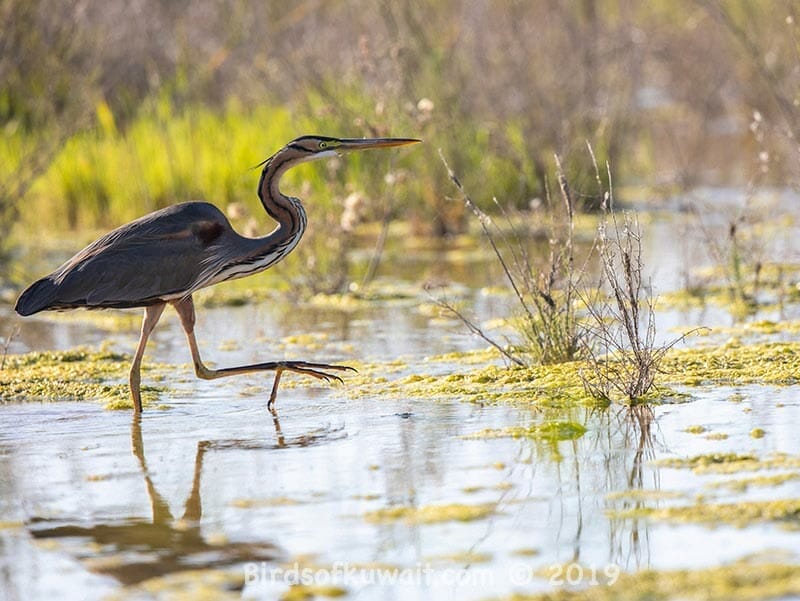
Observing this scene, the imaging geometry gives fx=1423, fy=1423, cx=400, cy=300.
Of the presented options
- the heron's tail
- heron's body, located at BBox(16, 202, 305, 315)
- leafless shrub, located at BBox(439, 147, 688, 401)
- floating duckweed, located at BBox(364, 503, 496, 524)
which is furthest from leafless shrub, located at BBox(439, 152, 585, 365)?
floating duckweed, located at BBox(364, 503, 496, 524)

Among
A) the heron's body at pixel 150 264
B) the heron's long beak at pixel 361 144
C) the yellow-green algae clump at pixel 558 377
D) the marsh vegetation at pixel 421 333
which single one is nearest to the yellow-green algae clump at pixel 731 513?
the marsh vegetation at pixel 421 333

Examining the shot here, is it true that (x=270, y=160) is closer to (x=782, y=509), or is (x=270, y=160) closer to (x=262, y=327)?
(x=262, y=327)

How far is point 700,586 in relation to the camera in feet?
12.7

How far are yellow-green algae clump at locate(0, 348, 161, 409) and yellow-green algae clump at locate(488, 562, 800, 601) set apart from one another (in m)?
3.49

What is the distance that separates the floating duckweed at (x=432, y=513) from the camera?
462 centimetres

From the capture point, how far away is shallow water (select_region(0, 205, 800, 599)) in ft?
13.7

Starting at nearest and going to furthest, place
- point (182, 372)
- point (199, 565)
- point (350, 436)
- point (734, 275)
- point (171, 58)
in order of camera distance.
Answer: point (199, 565)
point (350, 436)
point (182, 372)
point (734, 275)
point (171, 58)

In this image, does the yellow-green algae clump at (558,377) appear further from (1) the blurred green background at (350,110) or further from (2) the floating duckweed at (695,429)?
(1) the blurred green background at (350,110)

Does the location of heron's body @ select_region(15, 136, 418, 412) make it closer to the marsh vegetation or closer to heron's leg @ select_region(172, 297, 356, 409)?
heron's leg @ select_region(172, 297, 356, 409)

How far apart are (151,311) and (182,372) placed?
2.70 ft

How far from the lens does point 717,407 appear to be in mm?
6090

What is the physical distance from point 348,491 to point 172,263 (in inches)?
87.1

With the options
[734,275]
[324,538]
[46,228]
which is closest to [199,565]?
[324,538]

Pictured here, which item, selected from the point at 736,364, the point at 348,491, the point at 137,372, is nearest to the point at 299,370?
the point at 137,372
